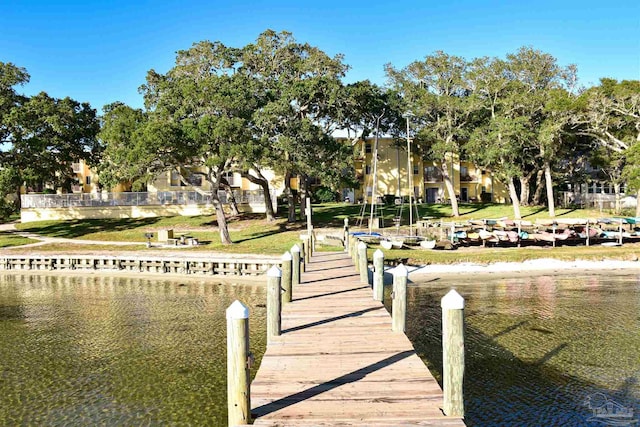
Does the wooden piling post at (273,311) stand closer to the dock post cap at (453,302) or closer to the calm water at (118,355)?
the calm water at (118,355)

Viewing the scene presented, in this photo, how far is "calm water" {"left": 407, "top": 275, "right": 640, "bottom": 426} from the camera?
10.3m

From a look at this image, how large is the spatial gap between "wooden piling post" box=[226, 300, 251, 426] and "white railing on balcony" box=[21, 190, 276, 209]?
136 ft

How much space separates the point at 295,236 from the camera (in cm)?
3584

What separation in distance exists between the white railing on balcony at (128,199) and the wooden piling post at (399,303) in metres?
37.9

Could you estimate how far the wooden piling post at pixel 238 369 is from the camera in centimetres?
679

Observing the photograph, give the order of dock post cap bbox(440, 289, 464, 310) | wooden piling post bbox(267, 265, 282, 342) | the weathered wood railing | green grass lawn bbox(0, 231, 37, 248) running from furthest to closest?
green grass lawn bbox(0, 231, 37, 248) → the weathered wood railing → wooden piling post bbox(267, 265, 282, 342) → dock post cap bbox(440, 289, 464, 310)

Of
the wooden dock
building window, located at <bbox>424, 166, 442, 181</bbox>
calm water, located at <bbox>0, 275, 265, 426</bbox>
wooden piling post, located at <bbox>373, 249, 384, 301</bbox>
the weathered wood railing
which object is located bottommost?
calm water, located at <bbox>0, 275, 265, 426</bbox>

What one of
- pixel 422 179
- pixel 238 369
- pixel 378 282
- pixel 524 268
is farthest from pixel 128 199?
pixel 238 369

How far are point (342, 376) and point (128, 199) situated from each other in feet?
147

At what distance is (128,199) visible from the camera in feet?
161

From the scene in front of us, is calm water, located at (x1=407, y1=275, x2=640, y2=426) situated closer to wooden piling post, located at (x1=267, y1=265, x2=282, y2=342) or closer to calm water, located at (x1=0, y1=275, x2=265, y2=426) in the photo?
wooden piling post, located at (x1=267, y1=265, x2=282, y2=342)

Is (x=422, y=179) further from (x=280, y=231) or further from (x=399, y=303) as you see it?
(x=399, y=303)

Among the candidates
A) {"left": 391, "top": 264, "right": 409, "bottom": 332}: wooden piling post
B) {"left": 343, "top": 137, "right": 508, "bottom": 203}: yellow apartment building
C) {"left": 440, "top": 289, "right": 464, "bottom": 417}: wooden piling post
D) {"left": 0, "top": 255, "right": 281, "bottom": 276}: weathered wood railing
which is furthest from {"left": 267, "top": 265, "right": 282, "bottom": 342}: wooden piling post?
{"left": 343, "top": 137, "right": 508, "bottom": 203}: yellow apartment building

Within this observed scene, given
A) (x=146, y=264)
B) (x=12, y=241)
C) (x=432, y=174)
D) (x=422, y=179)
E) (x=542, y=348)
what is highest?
(x=432, y=174)
